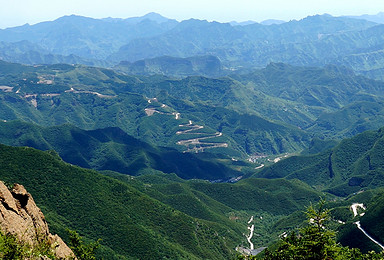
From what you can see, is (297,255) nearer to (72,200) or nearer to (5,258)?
(5,258)

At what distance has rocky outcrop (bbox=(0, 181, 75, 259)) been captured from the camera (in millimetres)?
62344

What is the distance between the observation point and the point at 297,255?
5316 cm

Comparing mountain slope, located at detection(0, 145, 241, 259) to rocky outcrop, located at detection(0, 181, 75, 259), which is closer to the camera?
rocky outcrop, located at detection(0, 181, 75, 259)

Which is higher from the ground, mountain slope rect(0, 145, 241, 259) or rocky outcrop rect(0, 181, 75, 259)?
rocky outcrop rect(0, 181, 75, 259)

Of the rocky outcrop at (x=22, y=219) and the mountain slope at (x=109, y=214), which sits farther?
the mountain slope at (x=109, y=214)

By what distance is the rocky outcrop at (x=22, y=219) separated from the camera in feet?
205

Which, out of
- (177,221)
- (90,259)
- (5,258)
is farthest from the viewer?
(177,221)

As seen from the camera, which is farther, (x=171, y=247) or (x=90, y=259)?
(x=171, y=247)

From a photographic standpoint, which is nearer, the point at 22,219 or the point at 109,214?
the point at 22,219

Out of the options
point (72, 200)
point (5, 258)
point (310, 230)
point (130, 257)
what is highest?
point (5, 258)

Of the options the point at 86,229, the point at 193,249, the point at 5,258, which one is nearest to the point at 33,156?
the point at 86,229

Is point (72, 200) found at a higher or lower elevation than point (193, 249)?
higher

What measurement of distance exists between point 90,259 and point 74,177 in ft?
355

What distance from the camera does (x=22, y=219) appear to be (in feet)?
224
